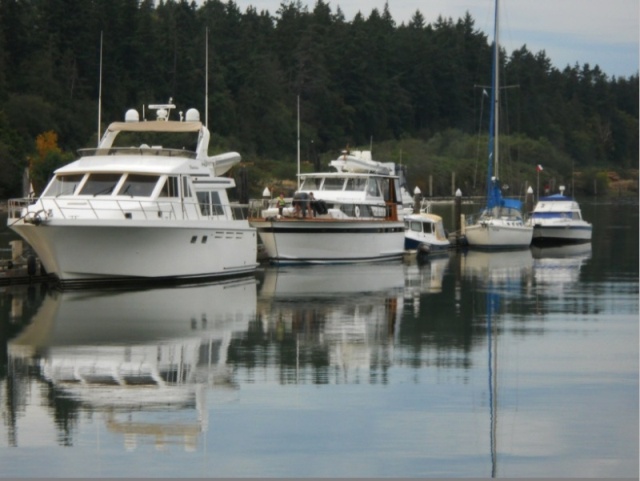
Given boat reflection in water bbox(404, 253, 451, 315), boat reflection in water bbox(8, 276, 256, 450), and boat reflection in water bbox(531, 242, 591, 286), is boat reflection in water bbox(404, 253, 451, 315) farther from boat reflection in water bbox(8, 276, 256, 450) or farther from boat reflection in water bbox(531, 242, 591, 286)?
boat reflection in water bbox(8, 276, 256, 450)

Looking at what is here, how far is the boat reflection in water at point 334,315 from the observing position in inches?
906

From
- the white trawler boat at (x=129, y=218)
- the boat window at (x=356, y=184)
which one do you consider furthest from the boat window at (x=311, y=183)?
the white trawler boat at (x=129, y=218)

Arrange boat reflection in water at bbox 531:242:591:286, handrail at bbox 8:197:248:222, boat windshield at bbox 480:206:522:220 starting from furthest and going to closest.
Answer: boat windshield at bbox 480:206:522:220 → boat reflection in water at bbox 531:242:591:286 → handrail at bbox 8:197:248:222

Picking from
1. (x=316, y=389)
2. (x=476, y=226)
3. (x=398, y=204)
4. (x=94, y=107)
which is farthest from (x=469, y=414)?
(x=94, y=107)

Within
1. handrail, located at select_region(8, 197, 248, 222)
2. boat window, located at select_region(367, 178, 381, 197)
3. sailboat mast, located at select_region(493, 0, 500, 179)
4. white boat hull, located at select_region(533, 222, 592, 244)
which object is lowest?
white boat hull, located at select_region(533, 222, 592, 244)

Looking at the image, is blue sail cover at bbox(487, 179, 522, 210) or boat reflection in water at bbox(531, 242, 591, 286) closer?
boat reflection in water at bbox(531, 242, 591, 286)

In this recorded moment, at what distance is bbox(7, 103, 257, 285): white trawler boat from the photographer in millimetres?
31828

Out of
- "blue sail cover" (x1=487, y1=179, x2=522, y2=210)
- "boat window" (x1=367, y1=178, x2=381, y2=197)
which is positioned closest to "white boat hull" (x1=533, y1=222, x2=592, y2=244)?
"blue sail cover" (x1=487, y1=179, x2=522, y2=210)

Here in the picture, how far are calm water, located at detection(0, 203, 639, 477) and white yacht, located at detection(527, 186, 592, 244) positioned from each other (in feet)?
72.8

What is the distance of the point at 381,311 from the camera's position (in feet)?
101

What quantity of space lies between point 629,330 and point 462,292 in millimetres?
8139

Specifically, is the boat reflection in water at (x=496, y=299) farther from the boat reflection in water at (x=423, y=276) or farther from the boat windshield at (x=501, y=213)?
the boat windshield at (x=501, y=213)

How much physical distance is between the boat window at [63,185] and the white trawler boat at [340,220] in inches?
339

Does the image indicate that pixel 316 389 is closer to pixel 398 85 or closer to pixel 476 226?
pixel 476 226
